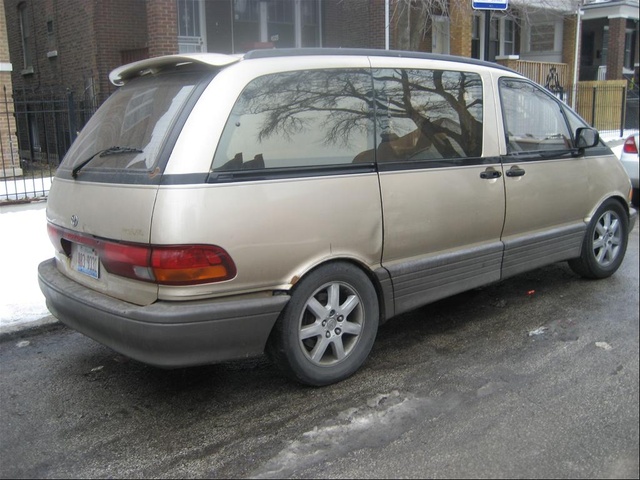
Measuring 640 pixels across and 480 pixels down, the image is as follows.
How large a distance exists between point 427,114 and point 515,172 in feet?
3.08

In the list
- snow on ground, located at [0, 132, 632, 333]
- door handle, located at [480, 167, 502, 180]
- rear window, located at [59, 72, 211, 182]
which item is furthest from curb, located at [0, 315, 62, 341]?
door handle, located at [480, 167, 502, 180]

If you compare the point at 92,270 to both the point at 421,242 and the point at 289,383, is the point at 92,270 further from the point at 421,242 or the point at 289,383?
the point at 421,242

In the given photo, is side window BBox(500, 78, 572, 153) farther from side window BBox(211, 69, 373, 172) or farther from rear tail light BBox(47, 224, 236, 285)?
rear tail light BBox(47, 224, 236, 285)

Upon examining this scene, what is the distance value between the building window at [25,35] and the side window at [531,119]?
13.8 metres

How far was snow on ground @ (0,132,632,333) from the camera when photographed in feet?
17.4

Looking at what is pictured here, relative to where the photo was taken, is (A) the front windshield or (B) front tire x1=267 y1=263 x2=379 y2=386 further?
(B) front tire x1=267 y1=263 x2=379 y2=386

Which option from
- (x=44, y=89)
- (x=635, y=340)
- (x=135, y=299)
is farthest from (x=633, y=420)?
(x=44, y=89)

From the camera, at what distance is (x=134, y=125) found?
3717mm

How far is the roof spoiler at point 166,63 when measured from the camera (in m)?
3.55

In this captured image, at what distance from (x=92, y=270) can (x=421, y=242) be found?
2.09 metres

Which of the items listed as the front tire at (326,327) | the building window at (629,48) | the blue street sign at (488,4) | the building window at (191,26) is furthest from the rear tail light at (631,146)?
the building window at (629,48)

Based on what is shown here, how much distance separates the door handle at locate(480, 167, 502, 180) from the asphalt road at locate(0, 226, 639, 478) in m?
1.16

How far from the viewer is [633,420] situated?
3.33 metres

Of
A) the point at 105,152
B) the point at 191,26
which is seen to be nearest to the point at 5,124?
the point at 191,26
